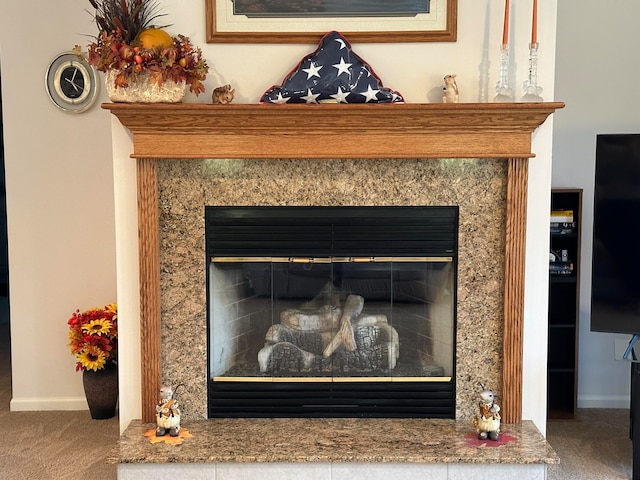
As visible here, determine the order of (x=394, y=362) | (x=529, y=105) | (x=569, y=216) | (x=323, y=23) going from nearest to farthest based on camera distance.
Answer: (x=529, y=105)
(x=323, y=23)
(x=394, y=362)
(x=569, y=216)

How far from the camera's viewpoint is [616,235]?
8.25 feet

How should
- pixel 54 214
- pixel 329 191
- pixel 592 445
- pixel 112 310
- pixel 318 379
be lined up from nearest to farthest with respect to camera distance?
pixel 329 191
pixel 318 379
pixel 592 445
pixel 112 310
pixel 54 214

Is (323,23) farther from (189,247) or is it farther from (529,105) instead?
(189,247)

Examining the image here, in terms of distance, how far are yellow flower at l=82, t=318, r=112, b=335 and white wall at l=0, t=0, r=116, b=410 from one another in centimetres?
25

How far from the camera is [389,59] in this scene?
2463 mm

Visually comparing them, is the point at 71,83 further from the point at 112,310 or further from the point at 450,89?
the point at 450,89

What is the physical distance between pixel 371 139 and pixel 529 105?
60 centimetres

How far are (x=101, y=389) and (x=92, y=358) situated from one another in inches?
7.2

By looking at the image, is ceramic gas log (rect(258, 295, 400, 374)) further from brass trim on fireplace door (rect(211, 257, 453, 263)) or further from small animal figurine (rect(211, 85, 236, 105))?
small animal figurine (rect(211, 85, 236, 105))

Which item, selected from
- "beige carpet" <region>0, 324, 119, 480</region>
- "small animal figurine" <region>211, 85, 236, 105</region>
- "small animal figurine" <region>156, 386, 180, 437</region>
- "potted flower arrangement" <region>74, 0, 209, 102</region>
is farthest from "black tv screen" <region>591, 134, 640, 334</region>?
"beige carpet" <region>0, 324, 119, 480</region>

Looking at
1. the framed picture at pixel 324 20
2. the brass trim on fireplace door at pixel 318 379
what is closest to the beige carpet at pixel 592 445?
the brass trim on fireplace door at pixel 318 379

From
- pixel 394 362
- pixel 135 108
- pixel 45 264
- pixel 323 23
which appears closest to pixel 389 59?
pixel 323 23

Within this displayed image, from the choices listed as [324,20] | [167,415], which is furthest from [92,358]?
[324,20]

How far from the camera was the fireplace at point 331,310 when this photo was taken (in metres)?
2.54
